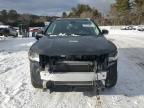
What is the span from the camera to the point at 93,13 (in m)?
120

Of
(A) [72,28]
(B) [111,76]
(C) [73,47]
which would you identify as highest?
(A) [72,28]

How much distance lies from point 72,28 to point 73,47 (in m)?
1.95

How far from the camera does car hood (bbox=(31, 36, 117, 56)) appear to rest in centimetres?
587

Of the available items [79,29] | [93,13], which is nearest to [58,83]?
[79,29]

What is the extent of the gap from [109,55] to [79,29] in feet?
7.07

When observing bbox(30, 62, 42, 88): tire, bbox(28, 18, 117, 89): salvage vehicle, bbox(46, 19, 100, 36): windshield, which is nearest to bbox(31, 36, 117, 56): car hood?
bbox(28, 18, 117, 89): salvage vehicle

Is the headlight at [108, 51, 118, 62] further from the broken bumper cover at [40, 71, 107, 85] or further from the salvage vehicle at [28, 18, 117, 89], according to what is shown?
the broken bumper cover at [40, 71, 107, 85]

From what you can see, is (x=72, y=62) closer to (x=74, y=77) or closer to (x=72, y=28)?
(x=74, y=77)

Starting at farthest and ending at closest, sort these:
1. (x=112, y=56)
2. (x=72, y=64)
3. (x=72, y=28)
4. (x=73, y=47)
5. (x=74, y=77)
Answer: (x=72, y=28) < (x=73, y=47) < (x=112, y=56) < (x=72, y=64) < (x=74, y=77)

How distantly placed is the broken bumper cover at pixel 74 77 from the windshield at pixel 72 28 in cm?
207

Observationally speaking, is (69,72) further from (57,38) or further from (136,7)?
(136,7)

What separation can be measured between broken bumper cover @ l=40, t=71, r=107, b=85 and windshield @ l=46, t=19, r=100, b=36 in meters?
2.07

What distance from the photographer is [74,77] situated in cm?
567

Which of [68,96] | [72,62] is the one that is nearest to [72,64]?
[72,62]
